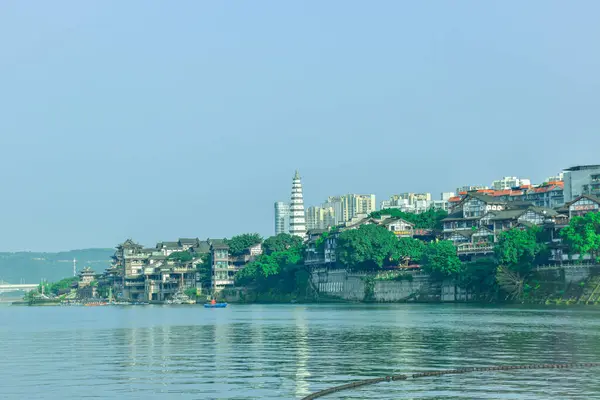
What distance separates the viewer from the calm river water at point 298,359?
38469mm

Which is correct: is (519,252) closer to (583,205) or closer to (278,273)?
(583,205)

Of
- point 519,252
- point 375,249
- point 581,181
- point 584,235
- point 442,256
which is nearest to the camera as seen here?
point 584,235

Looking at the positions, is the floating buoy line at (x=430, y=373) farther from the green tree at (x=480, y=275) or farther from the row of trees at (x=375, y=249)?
the row of trees at (x=375, y=249)

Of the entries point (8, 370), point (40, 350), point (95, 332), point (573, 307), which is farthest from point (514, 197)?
point (8, 370)

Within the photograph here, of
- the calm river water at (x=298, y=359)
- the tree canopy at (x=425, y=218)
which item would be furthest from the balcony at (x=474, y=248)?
the calm river water at (x=298, y=359)

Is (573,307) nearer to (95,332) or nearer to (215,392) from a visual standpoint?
(95,332)

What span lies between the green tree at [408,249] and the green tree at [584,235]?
110 feet

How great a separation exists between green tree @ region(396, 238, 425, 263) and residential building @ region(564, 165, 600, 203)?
28610mm

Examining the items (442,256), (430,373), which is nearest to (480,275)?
(442,256)

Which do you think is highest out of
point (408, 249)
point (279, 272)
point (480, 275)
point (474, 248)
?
point (408, 249)

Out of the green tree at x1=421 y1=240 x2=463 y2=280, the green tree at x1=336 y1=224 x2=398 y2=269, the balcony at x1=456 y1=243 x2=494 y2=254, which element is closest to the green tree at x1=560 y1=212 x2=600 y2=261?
the green tree at x1=421 y1=240 x2=463 y2=280

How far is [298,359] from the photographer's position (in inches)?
1994

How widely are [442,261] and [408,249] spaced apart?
735 inches

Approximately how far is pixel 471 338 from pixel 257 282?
12600 centimetres
